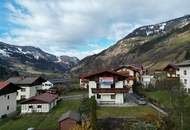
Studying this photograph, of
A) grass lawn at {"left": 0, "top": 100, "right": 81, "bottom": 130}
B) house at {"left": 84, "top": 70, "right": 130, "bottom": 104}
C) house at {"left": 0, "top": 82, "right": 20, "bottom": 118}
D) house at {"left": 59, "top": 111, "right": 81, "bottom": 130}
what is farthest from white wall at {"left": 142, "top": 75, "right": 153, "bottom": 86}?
house at {"left": 59, "top": 111, "right": 81, "bottom": 130}

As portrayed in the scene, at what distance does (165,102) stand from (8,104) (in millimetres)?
30936

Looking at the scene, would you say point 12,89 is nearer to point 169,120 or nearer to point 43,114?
point 43,114

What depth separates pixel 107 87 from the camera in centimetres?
6656

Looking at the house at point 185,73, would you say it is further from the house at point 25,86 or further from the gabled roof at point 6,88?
the house at point 25,86

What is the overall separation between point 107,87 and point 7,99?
20845 mm

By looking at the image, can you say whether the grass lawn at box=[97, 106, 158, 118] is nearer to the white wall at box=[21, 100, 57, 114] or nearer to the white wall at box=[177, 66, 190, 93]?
the white wall at box=[21, 100, 57, 114]

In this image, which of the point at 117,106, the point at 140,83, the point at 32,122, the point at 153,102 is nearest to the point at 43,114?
the point at 32,122

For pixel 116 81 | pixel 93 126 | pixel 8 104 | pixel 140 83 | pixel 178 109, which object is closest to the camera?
pixel 178 109

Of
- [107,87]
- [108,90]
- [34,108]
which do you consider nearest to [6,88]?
[34,108]

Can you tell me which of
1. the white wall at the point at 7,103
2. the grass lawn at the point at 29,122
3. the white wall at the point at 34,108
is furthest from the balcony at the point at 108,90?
the white wall at the point at 7,103

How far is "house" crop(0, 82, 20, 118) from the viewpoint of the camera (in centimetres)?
5919

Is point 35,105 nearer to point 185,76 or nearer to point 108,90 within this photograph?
point 108,90

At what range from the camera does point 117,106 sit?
2384 inches

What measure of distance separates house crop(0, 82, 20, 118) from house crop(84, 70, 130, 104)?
16171 mm
